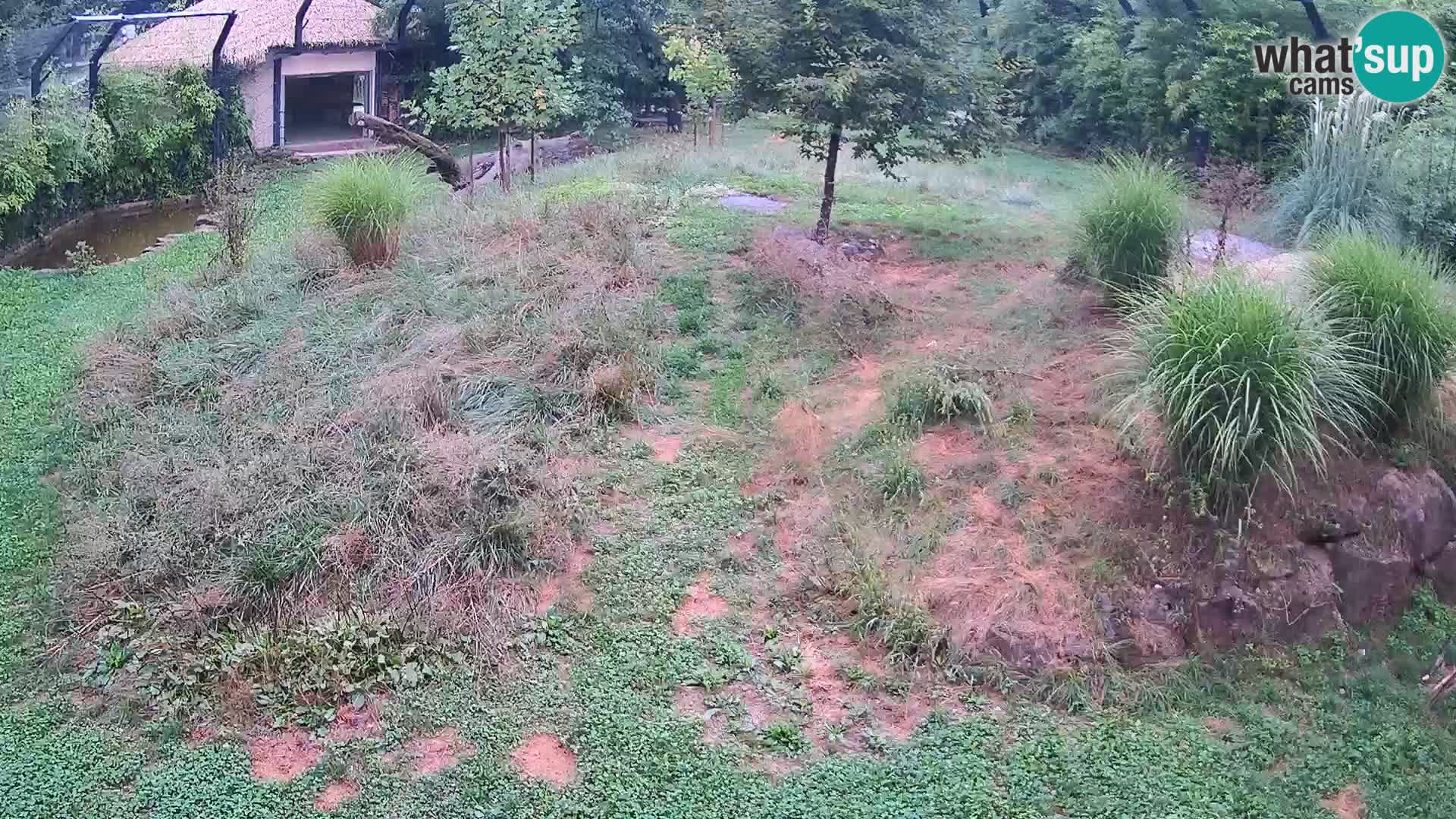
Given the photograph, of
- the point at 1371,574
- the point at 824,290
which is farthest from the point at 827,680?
the point at 824,290

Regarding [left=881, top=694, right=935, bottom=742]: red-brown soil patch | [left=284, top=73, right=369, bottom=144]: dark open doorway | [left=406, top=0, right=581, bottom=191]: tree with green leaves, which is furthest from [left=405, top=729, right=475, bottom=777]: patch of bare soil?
[left=284, top=73, right=369, bottom=144]: dark open doorway

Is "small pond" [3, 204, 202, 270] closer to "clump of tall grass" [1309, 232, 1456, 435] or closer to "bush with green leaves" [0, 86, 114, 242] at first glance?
"bush with green leaves" [0, 86, 114, 242]

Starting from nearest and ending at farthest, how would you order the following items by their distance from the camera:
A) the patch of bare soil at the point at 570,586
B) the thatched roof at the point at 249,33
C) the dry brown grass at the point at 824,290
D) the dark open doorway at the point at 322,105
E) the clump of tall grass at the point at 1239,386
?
1. the clump of tall grass at the point at 1239,386
2. the patch of bare soil at the point at 570,586
3. the dry brown grass at the point at 824,290
4. the thatched roof at the point at 249,33
5. the dark open doorway at the point at 322,105

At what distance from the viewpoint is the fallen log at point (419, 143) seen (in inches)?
486

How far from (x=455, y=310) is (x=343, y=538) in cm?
273

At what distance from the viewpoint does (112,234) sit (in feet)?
41.2

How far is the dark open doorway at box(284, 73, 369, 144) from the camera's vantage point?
59.9ft

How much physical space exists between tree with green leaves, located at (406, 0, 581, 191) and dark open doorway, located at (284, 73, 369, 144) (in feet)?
21.3

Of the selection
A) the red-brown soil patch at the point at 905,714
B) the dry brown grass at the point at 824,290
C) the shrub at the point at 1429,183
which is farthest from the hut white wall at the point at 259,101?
the red-brown soil patch at the point at 905,714

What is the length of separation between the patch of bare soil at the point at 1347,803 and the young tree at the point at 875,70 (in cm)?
529

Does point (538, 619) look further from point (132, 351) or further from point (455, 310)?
point (132, 351)

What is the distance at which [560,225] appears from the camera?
9.06m

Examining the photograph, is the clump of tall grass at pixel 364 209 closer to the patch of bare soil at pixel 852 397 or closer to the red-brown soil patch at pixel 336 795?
the patch of bare soil at pixel 852 397

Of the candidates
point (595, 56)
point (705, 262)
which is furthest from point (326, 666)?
point (595, 56)
